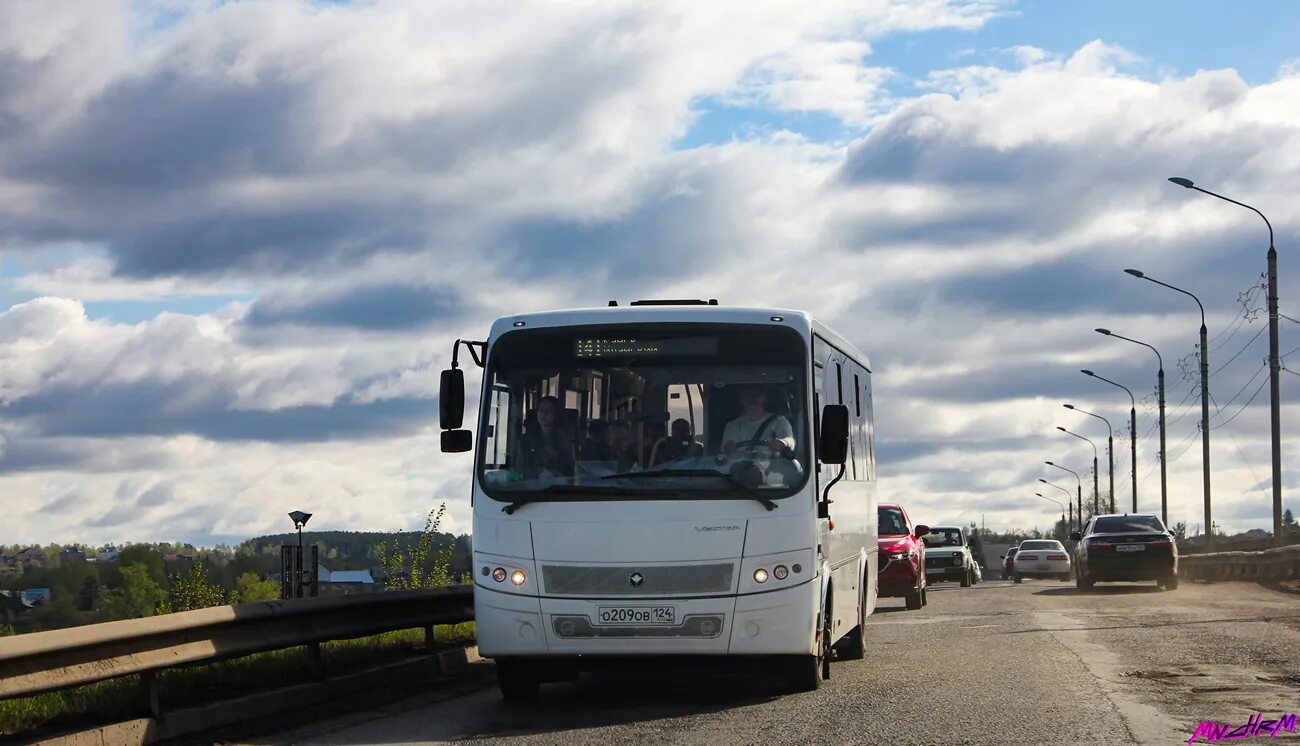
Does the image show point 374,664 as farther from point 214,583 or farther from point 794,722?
point 214,583

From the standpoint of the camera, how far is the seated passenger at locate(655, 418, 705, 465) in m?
11.8

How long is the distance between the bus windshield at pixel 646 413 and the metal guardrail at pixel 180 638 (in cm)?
161

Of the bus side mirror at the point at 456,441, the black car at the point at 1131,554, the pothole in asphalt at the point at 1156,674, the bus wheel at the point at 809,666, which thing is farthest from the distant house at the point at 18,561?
the pothole in asphalt at the point at 1156,674

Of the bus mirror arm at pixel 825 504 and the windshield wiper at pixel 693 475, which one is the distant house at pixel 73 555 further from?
the windshield wiper at pixel 693 475

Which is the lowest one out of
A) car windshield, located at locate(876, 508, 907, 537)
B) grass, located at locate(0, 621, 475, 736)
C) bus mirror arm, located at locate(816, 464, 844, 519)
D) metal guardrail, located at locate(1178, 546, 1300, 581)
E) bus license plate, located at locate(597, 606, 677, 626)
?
metal guardrail, located at locate(1178, 546, 1300, 581)

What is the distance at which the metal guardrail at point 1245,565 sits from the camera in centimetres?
3628

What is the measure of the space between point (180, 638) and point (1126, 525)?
86.9 feet

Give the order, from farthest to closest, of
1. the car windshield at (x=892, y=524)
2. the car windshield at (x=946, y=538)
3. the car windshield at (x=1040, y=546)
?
1. the car windshield at (x=1040, y=546)
2. the car windshield at (x=946, y=538)
3. the car windshield at (x=892, y=524)

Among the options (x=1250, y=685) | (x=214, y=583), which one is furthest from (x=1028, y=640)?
(x=214, y=583)

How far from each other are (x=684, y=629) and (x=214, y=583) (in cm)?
1320

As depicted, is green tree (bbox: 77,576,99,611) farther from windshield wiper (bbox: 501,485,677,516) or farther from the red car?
windshield wiper (bbox: 501,485,677,516)

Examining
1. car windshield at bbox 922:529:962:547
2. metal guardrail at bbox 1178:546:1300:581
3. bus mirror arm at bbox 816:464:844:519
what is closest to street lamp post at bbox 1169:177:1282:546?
metal guardrail at bbox 1178:546:1300:581

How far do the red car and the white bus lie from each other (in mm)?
12972

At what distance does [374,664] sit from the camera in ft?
44.7
